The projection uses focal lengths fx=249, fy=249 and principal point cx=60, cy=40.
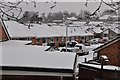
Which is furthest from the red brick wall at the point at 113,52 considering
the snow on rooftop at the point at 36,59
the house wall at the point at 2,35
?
the snow on rooftop at the point at 36,59

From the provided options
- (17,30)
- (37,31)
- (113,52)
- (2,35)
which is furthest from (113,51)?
(37,31)

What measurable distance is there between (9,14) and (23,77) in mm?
6877

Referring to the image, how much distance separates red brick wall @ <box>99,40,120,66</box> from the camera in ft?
63.4

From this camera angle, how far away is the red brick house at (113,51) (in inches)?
760

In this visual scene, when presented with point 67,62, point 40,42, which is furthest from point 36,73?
point 40,42

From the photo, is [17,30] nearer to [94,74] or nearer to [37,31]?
[37,31]

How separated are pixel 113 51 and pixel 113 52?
95mm

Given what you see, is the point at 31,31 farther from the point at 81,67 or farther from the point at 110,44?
the point at 81,67

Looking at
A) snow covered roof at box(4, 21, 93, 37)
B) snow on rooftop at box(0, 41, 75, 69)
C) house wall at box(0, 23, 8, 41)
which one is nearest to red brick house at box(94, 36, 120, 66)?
house wall at box(0, 23, 8, 41)

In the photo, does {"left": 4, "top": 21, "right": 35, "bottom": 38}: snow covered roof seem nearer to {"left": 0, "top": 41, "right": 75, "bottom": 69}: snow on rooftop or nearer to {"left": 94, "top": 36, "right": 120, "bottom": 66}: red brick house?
{"left": 94, "top": 36, "right": 120, "bottom": 66}: red brick house

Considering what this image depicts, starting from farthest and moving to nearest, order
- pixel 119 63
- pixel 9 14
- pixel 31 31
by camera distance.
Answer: pixel 31 31
pixel 119 63
pixel 9 14

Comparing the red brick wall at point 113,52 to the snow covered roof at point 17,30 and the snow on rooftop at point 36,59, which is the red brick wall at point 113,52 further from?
the snow covered roof at point 17,30

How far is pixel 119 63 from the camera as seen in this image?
18891 mm

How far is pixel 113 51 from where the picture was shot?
65.0 ft
